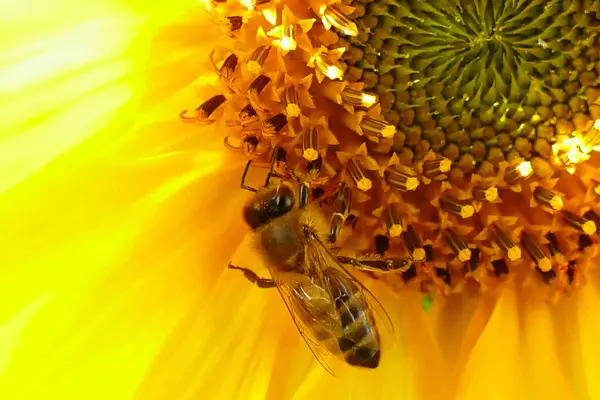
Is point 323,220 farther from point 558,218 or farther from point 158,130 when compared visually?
point 558,218

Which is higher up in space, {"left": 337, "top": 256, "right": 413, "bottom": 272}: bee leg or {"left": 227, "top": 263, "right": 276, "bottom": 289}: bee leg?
{"left": 337, "top": 256, "right": 413, "bottom": 272}: bee leg

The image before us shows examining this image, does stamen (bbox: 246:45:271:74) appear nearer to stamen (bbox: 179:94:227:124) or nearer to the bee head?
stamen (bbox: 179:94:227:124)

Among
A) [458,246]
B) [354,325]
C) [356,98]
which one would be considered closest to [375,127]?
[356,98]

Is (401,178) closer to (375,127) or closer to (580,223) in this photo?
(375,127)

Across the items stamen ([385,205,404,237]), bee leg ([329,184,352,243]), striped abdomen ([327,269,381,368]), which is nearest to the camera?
striped abdomen ([327,269,381,368])

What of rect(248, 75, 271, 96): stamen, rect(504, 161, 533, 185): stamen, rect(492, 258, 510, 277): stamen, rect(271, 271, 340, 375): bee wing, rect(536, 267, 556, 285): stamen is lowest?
rect(271, 271, 340, 375): bee wing

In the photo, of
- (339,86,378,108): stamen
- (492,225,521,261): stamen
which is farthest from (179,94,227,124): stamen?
(492,225,521,261): stamen

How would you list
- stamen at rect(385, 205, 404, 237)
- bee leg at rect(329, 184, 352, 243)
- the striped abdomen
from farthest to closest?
stamen at rect(385, 205, 404, 237)
bee leg at rect(329, 184, 352, 243)
the striped abdomen
